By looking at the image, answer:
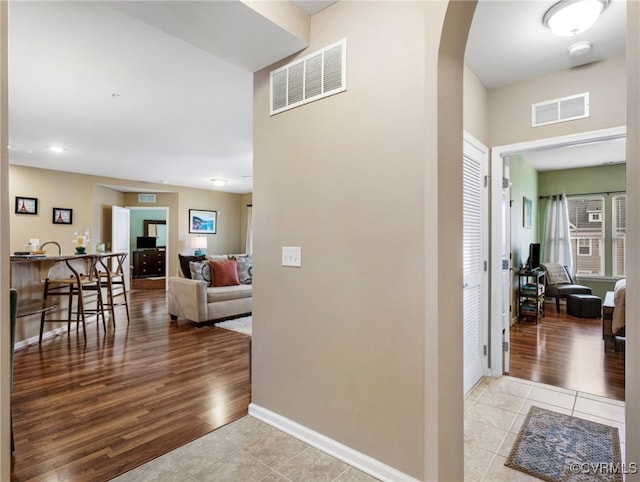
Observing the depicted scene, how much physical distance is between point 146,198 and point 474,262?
8353mm

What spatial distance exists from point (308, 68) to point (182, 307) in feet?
13.5

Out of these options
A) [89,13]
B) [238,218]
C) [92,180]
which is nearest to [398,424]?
[89,13]

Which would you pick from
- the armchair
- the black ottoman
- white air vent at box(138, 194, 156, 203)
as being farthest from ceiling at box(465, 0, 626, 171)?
white air vent at box(138, 194, 156, 203)

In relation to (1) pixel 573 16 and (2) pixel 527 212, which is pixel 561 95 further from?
(2) pixel 527 212

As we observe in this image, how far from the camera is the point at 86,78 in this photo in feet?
9.59

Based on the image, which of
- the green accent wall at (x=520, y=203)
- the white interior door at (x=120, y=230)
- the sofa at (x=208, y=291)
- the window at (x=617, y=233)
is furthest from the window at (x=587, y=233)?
the white interior door at (x=120, y=230)

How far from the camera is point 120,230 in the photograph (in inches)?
321

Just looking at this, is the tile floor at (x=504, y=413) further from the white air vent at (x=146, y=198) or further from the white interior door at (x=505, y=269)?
the white air vent at (x=146, y=198)

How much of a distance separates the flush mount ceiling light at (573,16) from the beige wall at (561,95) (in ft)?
2.19

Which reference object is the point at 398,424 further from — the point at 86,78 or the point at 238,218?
the point at 238,218

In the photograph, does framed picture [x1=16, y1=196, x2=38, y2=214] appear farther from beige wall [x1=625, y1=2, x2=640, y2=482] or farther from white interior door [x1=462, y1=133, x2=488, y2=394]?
beige wall [x1=625, y1=2, x2=640, y2=482]

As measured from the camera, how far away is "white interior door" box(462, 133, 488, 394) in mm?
2792

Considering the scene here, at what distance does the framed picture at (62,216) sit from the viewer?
21.9 ft

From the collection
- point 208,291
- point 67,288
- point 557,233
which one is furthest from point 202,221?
point 557,233
